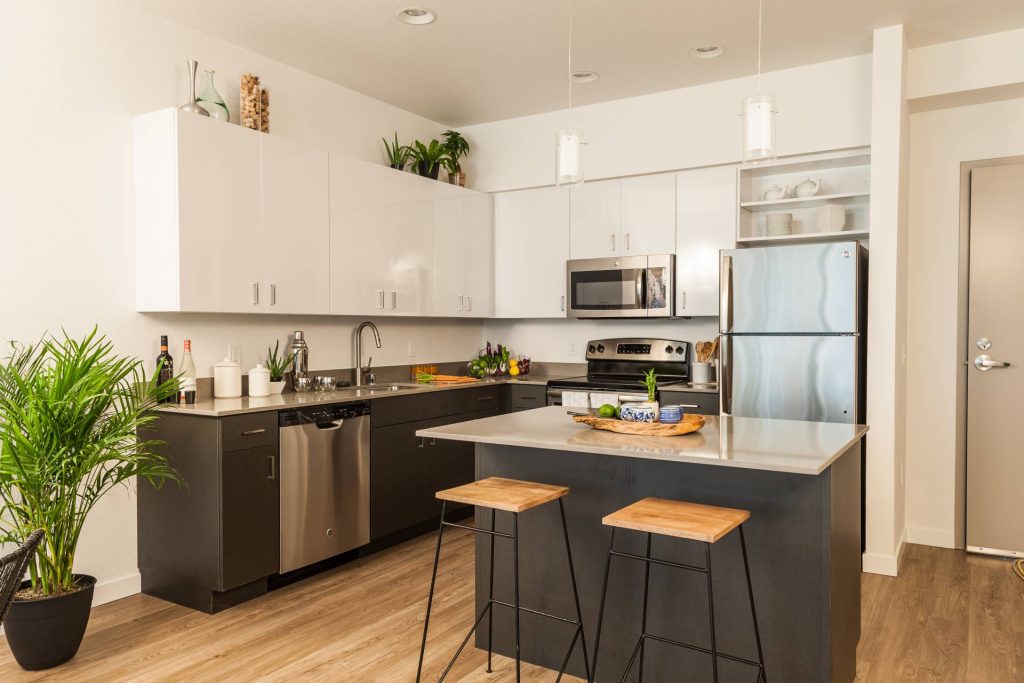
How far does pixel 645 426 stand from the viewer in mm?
2670

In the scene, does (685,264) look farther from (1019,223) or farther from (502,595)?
(502,595)

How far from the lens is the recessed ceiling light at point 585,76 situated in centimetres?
448

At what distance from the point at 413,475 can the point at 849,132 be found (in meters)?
3.16

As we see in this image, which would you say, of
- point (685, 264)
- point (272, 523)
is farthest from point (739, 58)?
point (272, 523)

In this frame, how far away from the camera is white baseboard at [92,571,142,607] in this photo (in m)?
3.42

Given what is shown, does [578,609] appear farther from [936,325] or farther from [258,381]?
[936,325]

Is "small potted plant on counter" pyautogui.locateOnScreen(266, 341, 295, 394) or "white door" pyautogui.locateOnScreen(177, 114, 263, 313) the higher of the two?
"white door" pyautogui.locateOnScreen(177, 114, 263, 313)

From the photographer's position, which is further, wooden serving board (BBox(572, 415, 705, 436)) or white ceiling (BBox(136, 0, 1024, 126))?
white ceiling (BBox(136, 0, 1024, 126))

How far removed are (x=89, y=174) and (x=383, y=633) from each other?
2432 mm

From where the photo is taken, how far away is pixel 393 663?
2.82 metres

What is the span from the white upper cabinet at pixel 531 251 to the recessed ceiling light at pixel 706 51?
4.37 ft

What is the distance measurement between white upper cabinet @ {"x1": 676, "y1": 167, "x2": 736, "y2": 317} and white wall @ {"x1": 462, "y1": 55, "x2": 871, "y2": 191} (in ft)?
0.41

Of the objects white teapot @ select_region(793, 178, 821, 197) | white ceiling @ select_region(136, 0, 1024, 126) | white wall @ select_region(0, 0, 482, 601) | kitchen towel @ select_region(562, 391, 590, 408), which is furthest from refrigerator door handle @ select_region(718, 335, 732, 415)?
white wall @ select_region(0, 0, 482, 601)

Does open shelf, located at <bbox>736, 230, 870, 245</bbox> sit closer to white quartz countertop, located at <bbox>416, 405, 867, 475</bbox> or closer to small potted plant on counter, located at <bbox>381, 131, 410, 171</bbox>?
white quartz countertop, located at <bbox>416, 405, 867, 475</bbox>
